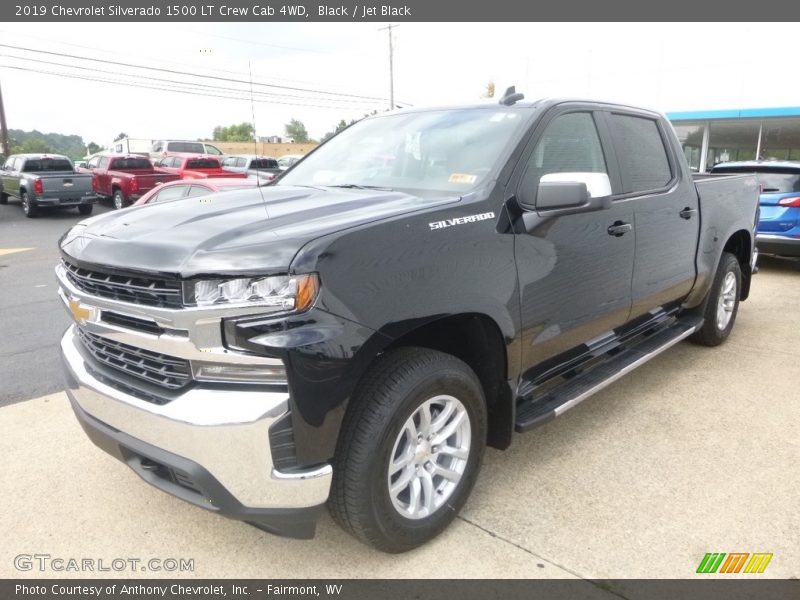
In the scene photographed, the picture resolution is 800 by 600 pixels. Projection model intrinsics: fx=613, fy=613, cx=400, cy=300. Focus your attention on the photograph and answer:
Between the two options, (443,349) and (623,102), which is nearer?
(443,349)

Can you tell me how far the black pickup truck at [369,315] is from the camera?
2.08m

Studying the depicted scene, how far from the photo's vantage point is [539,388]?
325cm

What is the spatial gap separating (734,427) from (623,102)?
7.13ft

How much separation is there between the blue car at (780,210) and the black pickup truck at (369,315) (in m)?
5.90

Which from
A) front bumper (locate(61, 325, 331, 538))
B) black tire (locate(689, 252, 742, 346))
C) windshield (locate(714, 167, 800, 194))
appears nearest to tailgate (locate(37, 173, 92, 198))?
windshield (locate(714, 167, 800, 194))

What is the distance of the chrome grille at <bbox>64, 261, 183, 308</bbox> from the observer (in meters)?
2.14

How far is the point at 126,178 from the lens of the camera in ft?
59.8

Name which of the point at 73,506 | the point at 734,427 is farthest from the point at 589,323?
the point at 73,506

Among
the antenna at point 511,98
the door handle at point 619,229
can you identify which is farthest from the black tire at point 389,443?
the antenna at point 511,98

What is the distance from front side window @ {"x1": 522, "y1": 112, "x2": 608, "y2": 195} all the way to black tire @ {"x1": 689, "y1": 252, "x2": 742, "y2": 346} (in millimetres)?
2107

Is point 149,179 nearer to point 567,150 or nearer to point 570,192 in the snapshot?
point 567,150

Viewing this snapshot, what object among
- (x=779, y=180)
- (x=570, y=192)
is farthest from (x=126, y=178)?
(x=570, y=192)

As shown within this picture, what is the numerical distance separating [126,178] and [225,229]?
705 inches

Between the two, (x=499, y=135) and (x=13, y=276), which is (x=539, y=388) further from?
(x=13, y=276)
